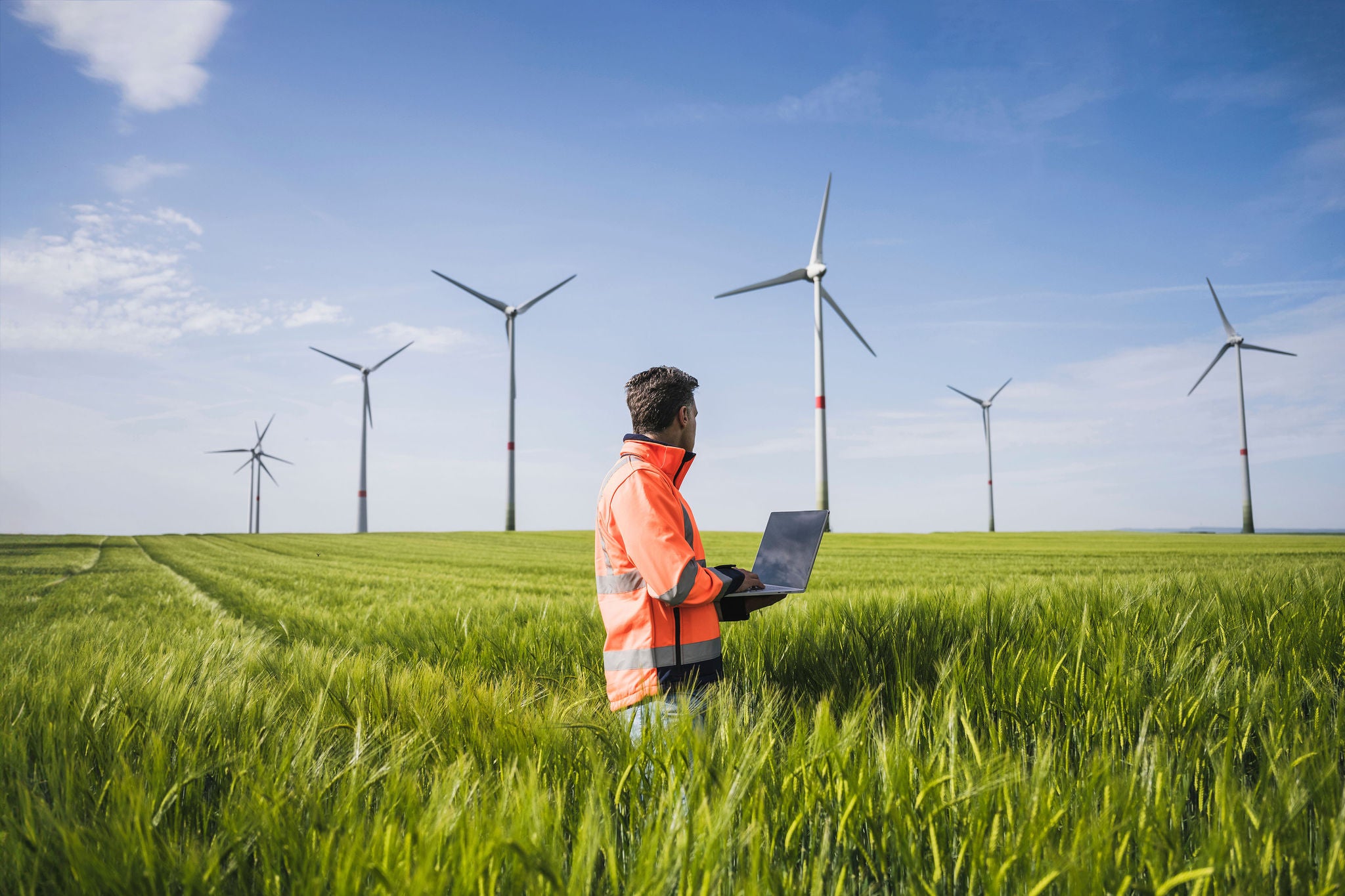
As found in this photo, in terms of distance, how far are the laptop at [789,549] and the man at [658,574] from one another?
0.48ft

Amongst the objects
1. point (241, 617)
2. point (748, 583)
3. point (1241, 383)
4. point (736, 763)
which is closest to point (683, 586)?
point (748, 583)

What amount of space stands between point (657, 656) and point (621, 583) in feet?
1.28

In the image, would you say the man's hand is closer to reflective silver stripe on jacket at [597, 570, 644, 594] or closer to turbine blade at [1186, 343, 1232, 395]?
reflective silver stripe on jacket at [597, 570, 644, 594]

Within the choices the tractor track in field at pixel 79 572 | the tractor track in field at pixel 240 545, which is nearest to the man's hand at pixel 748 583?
the tractor track in field at pixel 79 572

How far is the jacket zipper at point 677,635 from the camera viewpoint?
3465 mm

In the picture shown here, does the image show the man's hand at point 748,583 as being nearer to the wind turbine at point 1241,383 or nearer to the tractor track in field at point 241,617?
the tractor track in field at point 241,617

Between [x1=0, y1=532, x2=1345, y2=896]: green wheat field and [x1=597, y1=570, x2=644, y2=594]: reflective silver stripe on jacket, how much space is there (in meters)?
0.57

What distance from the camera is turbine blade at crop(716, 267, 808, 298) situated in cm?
4091

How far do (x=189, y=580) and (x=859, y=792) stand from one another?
2178 cm

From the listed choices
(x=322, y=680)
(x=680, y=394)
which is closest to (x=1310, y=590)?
(x=680, y=394)

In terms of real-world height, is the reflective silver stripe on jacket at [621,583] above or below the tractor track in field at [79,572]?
above

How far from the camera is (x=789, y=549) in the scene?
155 inches

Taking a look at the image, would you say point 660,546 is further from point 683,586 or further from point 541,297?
point 541,297

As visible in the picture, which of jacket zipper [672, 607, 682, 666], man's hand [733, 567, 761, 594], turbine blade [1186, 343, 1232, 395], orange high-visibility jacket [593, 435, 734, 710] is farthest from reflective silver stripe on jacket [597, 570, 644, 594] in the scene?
turbine blade [1186, 343, 1232, 395]
